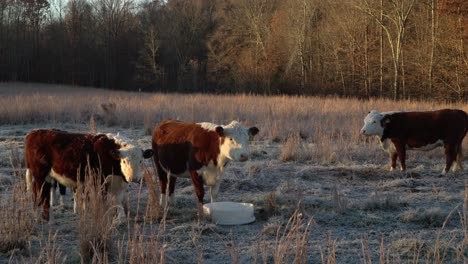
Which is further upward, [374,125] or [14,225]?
[374,125]

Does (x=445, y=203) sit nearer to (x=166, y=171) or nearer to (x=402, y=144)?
(x=402, y=144)

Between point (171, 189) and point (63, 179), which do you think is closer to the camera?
point (63, 179)

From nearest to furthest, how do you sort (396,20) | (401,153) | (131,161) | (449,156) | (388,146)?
(131,161) < (449,156) < (401,153) < (388,146) < (396,20)

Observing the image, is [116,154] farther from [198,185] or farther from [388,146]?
[388,146]

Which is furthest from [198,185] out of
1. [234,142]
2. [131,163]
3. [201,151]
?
[131,163]

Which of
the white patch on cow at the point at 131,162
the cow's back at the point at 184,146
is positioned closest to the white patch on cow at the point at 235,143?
the cow's back at the point at 184,146

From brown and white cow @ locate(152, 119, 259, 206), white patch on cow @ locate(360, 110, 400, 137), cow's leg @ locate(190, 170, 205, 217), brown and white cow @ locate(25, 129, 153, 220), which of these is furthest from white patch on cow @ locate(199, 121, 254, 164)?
white patch on cow @ locate(360, 110, 400, 137)

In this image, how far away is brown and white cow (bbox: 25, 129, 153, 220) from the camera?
5.68 metres

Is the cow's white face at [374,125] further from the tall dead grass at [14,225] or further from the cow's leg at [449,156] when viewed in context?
the tall dead grass at [14,225]

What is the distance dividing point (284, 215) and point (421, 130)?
4.40 m

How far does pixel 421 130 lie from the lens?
9125mm

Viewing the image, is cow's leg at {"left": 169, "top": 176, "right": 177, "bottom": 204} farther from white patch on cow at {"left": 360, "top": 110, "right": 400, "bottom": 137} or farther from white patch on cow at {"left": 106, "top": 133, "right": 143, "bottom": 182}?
white patch on cow at {"left": 360, "top": 110, "right": 400, "bottom": 137}

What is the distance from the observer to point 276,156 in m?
10.4

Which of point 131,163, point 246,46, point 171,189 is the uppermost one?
point 246,46
